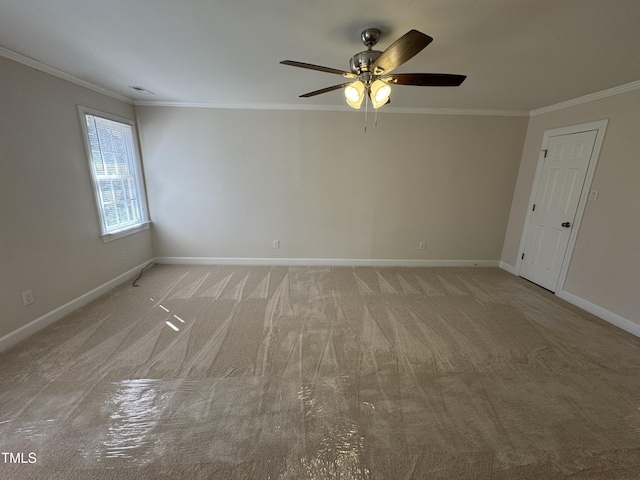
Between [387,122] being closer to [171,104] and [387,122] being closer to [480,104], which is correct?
[480,104]

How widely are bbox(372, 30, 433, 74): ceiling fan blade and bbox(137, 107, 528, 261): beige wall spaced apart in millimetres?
2231

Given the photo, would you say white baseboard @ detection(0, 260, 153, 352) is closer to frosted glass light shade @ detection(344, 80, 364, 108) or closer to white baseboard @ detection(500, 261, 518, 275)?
frosted glass light shade @ detection(344, 80, 364, 108)

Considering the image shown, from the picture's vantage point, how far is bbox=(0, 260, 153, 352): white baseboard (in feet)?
7.01

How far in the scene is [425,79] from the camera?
5.57 ft

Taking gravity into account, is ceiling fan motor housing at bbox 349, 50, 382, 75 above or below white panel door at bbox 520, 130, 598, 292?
above

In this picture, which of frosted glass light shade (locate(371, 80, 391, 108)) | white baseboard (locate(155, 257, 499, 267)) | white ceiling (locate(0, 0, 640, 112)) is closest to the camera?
white ceiling (locate(0, 0, 640, 112))

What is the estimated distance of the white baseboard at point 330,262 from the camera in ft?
13.6

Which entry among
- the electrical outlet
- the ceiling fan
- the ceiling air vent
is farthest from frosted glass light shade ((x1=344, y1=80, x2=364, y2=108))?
the electrical outlet

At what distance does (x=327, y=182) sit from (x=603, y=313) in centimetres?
366

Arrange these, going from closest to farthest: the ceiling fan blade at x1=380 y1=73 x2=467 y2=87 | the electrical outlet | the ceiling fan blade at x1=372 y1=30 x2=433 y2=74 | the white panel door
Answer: the ceiling fan blade at x1=372 y1=30 x2=433 y2=74 → the ceiling fan blade at x1=380 y1=73 x2=467 y2=87 → the electrical outlet → the white panel door

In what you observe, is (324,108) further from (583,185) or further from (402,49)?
(583,185)

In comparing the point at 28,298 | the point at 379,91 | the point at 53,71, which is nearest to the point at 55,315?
the point at 28,298

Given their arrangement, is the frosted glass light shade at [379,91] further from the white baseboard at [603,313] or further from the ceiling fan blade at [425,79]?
the white baseboard at [603,313]

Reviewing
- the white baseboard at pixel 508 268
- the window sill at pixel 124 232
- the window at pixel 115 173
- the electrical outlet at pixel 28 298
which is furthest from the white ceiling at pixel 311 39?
the white baseboard at pixel 508 268
